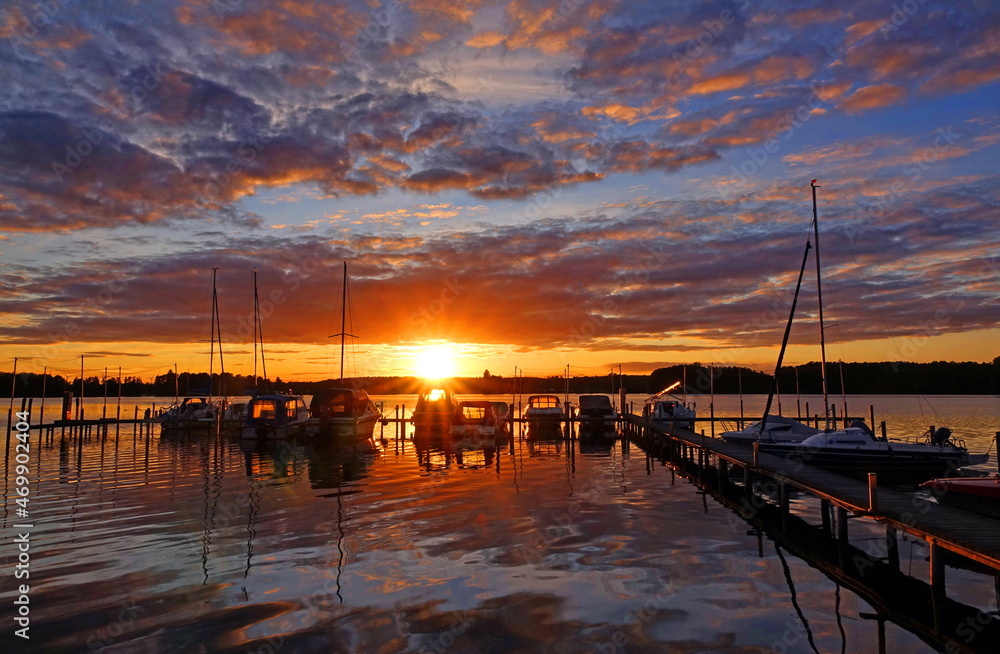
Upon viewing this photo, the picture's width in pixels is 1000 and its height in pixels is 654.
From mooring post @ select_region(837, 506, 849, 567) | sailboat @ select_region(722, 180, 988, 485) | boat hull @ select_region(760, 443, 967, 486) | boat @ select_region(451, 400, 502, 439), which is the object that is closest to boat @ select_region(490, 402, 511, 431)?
boat @ select_region(451, 400, 502, 439)

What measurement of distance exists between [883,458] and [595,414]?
27.5 meters

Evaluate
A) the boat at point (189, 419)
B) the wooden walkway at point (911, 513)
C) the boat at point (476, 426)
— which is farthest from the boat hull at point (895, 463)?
the boat at point (189, 419)

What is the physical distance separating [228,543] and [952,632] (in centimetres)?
1465

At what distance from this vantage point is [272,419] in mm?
47062

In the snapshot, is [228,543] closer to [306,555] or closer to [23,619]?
[306,555]

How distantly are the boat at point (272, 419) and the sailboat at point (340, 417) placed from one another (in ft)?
3.84

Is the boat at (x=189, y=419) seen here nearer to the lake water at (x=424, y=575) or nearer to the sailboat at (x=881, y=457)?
the lake water at (x=424, y=575)

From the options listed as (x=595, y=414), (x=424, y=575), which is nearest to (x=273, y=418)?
(x=595, y=414)

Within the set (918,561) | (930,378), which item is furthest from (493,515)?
(930,378)

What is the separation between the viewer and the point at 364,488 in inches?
969

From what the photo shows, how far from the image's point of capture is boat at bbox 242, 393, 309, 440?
46.3 meters

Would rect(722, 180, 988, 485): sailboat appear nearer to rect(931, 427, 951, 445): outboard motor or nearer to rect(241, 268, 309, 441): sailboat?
rect(931, 427, 951, 445): outboard motor

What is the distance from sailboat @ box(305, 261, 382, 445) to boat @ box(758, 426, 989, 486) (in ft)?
91.5

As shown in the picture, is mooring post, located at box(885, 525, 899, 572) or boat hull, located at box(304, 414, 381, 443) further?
boat hull, located at box(304, 414, 381, 443)
